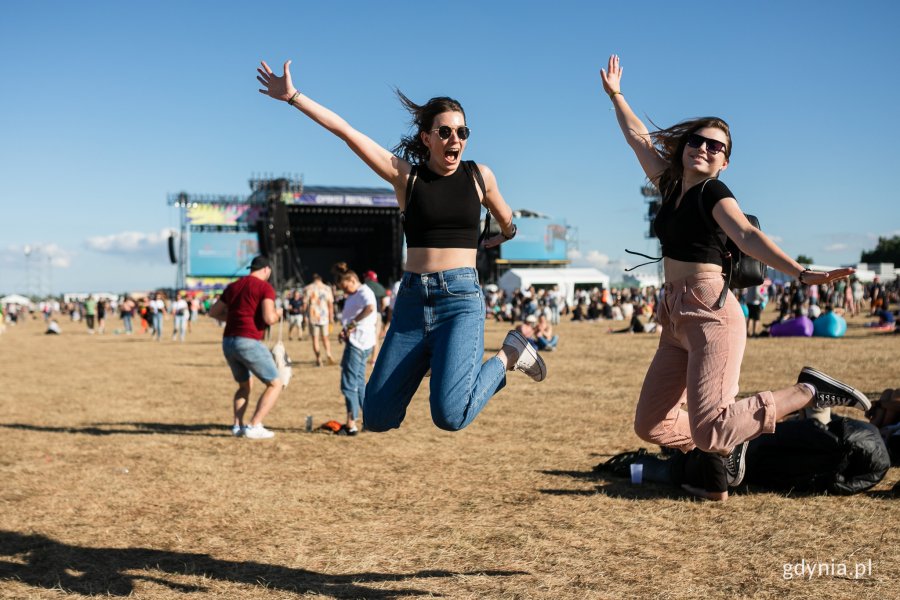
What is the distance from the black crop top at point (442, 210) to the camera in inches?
165

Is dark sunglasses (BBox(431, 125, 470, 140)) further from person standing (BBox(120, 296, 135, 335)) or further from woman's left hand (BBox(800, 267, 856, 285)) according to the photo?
person standing (BBox(120, 296, 135, 335))

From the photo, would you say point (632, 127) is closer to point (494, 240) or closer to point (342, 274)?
point (494, 240)

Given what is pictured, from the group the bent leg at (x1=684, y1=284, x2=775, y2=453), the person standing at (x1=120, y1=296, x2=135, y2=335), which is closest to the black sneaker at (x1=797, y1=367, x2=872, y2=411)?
the bent leg at (x1=684, y1=284, x2=775, y2=453)

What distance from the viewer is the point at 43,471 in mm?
7309

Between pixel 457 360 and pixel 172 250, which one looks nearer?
pixel 457 360

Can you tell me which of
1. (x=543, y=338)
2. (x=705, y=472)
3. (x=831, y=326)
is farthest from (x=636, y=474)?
(x=831, y=326)

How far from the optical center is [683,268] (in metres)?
4.02

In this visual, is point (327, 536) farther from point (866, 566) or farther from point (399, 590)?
point (866, 566)

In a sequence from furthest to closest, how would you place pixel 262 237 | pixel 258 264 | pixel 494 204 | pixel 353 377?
1. pixel 262 237
2. pixel 353 377
3. pixel 258 264
4. pixel 494 204

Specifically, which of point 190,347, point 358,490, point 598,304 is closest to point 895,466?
point 358,490

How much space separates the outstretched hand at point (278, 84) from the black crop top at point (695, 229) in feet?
7.17

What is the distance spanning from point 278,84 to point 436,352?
173cm

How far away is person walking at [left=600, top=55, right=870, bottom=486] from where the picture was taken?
12.8ft

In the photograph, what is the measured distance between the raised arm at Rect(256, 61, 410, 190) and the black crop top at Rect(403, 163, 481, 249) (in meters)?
0.12
